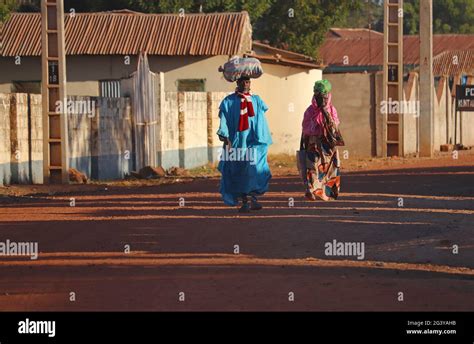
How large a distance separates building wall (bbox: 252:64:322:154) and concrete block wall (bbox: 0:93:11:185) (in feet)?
48.4

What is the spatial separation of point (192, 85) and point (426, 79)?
7.63 meters

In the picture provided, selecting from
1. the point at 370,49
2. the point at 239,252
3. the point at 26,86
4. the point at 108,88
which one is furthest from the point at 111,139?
the point at 370,49

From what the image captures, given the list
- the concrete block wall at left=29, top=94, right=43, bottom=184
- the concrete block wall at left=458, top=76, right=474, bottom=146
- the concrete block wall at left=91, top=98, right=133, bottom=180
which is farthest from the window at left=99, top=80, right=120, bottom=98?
the concrete block wall at left=458, top=76, right=474, bottom=146

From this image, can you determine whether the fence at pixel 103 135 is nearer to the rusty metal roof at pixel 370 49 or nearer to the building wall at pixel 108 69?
the building wall at pixel 108 69

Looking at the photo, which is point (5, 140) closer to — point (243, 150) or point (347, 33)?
point (243, 150)

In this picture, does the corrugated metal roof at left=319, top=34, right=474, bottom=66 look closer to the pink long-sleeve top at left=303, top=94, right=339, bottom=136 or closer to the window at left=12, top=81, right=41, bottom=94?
the window at left=12, top=81, right=41, bottom=94

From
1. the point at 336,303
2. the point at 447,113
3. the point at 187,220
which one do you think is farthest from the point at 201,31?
the point at 336,303

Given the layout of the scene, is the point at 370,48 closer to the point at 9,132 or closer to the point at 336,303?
the point at 9,132

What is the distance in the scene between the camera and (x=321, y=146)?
1827 cm

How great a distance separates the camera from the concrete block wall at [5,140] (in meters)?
23.2

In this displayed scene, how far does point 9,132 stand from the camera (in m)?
23.6

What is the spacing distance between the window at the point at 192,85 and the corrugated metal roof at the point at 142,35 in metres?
1.21

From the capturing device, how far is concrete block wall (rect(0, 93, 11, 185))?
23203 mm
